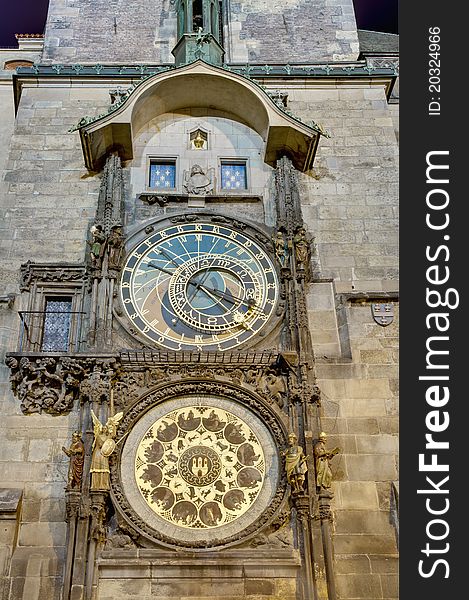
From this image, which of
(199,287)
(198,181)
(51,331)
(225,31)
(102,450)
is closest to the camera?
(102,450)

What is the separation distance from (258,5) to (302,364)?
9447 mm

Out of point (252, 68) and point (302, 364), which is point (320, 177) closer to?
point (252, 68)

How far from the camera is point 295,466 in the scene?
29.7ft

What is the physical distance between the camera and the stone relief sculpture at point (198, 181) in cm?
1184

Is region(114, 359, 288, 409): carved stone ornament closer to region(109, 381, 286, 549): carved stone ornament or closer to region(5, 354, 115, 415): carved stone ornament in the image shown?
region(109, 381, 286, 549): carved stone ornament

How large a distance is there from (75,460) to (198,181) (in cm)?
501

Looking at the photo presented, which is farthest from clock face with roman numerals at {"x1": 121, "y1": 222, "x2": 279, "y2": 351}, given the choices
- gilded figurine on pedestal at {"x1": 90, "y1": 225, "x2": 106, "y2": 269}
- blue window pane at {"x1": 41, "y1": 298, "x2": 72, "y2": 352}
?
blue window pane at {"x1": 41, "y1": 298, "x2": 72, "y2": 352}

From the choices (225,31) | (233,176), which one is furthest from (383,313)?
(225,31)

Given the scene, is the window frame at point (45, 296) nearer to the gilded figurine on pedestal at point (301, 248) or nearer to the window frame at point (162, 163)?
the window frame at point (162, 163)

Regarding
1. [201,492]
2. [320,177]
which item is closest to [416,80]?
[320,177]

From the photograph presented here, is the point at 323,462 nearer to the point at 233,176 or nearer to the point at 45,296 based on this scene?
the point at 45,296

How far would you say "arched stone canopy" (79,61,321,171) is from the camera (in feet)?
38.8

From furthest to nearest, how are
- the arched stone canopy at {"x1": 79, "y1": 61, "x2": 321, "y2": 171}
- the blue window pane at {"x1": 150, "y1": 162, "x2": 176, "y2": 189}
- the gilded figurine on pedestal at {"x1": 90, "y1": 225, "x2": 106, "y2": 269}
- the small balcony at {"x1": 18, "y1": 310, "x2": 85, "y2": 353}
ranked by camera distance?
the blue window pane at {"x1": 150, "y1": 162, "x2": 176, "y2": 189} < the arched stone canopy at {"x1": 79, "y1": 61, "x2": 321, "y2": 171} < the gilded figurine on pedestal at {"x1": 90, "y1": 225, "x2": 106, "y2": 269} < the small balcony at {"x1": 18, "y1": 310, "x2": 85, "y2": 353}

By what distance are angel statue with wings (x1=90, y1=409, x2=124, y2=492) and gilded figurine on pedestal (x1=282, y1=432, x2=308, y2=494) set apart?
2120 millimetres
